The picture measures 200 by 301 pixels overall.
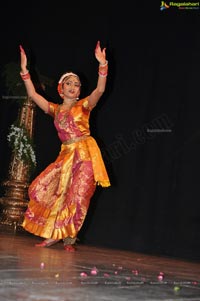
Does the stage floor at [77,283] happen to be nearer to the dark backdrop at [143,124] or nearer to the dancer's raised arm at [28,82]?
the dancer's raised arm at [28,82]

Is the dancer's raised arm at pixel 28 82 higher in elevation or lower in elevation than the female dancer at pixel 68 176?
higher

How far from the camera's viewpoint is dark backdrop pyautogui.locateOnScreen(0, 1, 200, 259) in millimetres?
4281

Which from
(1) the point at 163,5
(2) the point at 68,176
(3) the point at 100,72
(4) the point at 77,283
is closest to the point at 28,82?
(3) the point at 100,72

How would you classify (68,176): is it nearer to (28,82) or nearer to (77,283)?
(28,82)

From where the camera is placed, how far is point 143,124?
179 inches

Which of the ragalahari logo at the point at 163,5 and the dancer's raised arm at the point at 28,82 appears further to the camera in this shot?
the ragalahari logo at the point at 163,5

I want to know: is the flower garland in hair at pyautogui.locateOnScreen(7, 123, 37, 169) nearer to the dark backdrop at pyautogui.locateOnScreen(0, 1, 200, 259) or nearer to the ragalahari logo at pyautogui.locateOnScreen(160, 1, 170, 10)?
the dark backdrop at pyautogui.locateOnScreen(0, 1, 200, 259)

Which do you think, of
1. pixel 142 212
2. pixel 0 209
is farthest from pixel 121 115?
pixel 0 209

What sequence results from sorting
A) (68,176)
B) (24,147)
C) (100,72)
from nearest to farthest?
(100,72), (68,176), (24,147)

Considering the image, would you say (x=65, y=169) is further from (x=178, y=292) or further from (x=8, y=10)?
(x=8, y=10)

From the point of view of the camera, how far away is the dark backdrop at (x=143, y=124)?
428cm

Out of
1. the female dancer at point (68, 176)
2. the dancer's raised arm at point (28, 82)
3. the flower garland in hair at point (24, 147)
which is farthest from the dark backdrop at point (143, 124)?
the dancer's raised arm at point (28, 82)

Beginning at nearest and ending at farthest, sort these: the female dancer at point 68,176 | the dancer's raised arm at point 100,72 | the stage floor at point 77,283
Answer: the stage floor at point 77,283 → the dancer's raised arm at point 100,72 → the female dancer at point 68,176

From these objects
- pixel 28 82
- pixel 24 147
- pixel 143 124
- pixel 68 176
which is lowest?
pixel 68 176
